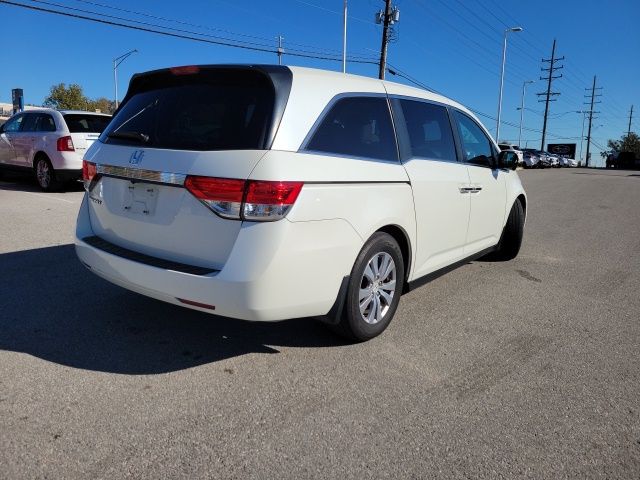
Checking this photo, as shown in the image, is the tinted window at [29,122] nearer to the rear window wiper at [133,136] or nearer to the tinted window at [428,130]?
the rear window wiper at [133,136]

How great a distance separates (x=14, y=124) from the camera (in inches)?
456

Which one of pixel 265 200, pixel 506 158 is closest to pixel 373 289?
pixel 265 200

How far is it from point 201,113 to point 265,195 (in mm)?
797

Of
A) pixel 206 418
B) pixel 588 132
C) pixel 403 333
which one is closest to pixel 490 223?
pixel 403 333

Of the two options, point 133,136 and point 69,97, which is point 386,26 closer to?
point 133,136

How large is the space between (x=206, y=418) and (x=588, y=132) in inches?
4358

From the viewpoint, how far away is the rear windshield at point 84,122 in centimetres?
1025

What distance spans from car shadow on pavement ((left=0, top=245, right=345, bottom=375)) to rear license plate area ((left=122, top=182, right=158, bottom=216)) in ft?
2.95

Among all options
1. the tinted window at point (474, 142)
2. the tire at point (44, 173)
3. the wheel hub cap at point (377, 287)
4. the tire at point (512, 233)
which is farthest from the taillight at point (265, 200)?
the tire at point (44, 173)

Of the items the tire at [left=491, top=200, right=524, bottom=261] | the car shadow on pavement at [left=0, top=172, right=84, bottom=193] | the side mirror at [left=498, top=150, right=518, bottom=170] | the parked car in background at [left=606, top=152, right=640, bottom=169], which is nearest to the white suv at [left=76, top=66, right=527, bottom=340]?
the side mirror at [left=498, top=150, right=518, bottom=170]

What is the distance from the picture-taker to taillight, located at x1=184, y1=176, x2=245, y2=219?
2752 mm

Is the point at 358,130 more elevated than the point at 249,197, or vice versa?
the point at 358,130

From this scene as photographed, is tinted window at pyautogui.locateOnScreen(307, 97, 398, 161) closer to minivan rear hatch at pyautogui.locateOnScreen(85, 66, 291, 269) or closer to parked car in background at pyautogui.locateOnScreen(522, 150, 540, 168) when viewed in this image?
minivan rear hatch at pyautogui.locateOnScreen(85, 66, 291, 269)

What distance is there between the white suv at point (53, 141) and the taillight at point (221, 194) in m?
8.29
